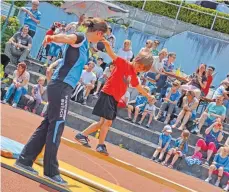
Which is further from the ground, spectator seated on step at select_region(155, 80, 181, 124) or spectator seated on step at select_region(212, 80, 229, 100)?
spectator seated on step at select_region(212, 80, 229, 100)

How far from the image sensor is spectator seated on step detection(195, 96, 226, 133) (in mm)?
15938

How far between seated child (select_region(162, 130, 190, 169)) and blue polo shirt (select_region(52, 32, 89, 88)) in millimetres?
7758

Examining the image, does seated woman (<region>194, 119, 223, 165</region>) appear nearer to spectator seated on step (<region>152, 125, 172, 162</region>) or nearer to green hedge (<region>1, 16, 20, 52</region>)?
spectator seated on step (<region>152, 125, 172, 162</region>)

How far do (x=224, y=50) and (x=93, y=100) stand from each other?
7.47 metres

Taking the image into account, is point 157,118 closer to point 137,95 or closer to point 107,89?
point 137,95

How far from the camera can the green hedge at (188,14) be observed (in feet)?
81.3

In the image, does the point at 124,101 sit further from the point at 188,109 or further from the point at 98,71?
the point at 98,71

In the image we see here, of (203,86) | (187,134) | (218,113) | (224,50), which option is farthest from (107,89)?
(224,50)

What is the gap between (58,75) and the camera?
6.82m

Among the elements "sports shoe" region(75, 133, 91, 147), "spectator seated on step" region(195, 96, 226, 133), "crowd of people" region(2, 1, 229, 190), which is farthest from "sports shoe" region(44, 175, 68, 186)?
"spectator seated on step" region(195, 96, 226, 133)

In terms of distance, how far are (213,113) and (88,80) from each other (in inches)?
153

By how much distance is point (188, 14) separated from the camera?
1012 inches

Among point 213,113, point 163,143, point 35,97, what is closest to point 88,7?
point 35,97

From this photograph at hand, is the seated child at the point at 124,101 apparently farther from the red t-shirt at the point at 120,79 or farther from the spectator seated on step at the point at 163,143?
the red t-shirt at the point at 120,79
